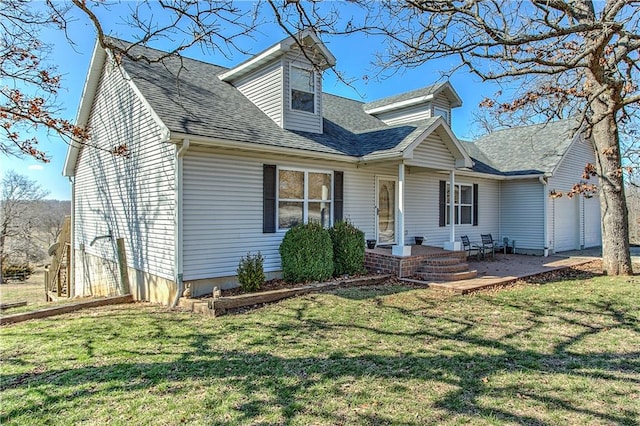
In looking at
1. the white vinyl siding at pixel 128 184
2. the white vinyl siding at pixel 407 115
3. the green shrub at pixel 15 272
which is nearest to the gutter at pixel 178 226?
the white vinyl siding at pixel 128 184

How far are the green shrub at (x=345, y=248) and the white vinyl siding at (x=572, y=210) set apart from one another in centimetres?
961

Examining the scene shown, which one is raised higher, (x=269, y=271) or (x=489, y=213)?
(x=489, y=213)

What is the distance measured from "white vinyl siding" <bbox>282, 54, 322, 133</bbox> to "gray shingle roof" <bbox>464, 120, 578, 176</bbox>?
723 centimetres

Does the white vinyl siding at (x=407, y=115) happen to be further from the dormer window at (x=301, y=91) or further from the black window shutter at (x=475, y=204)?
the dormer window at (x=301, y=91)

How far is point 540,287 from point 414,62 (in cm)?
590

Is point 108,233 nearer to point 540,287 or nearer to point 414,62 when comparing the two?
point 414,62

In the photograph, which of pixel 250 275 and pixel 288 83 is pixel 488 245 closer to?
pixel 288 83

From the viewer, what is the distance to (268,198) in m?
8.84

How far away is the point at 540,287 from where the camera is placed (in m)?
8.81

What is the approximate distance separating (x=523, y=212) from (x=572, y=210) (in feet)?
9.67

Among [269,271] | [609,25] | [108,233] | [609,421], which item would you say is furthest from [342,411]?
[108,233]

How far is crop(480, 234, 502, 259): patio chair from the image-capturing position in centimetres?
1429

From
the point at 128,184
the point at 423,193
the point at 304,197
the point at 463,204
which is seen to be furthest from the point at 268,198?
the point at 463,204

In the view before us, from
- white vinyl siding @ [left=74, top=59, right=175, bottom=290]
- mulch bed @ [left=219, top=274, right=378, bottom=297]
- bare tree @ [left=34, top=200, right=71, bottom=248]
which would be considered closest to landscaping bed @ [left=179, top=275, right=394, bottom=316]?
mulch bed @ [left=219, top=274, right=378, bottom=297]
